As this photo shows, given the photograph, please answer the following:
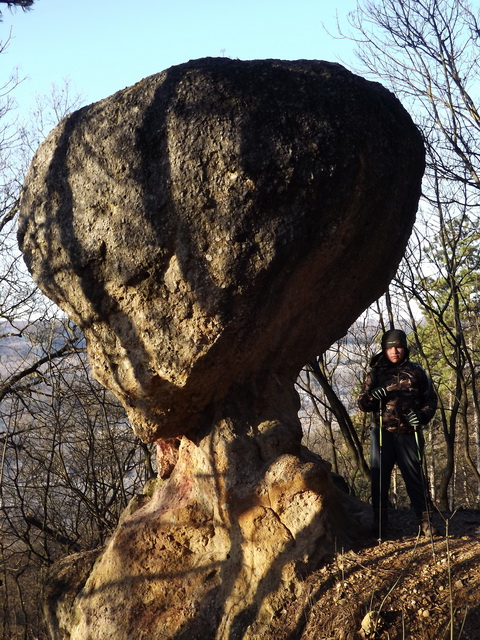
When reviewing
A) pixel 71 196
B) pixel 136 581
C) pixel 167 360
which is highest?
pixel 71 196

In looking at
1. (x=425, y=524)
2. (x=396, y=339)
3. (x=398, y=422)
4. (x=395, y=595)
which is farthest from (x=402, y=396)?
(x=395, y=595)

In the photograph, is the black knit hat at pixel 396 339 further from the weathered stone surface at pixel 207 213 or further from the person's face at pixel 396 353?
the weathered stone surface at pixel 207 213

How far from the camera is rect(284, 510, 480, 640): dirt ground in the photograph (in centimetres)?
363

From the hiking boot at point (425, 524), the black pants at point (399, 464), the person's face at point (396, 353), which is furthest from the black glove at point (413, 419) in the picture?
the hiking boot at point (425, 524)

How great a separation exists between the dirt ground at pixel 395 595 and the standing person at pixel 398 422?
1.30 ft

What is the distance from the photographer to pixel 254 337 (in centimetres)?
437

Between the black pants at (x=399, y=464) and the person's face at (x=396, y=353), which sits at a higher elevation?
the person's face at (x=396, y=353)

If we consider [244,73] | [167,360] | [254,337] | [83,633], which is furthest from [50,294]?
[83,633]

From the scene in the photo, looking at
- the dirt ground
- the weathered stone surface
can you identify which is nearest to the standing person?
the dirt ground

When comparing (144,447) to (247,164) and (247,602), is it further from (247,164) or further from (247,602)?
(247,164)

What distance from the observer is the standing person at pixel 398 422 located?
4727 millimetres

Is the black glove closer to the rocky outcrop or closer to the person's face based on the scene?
the person's face

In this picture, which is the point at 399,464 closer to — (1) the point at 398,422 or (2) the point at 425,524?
(1) the point at 398,422

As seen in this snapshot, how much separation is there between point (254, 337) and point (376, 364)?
1.20m
